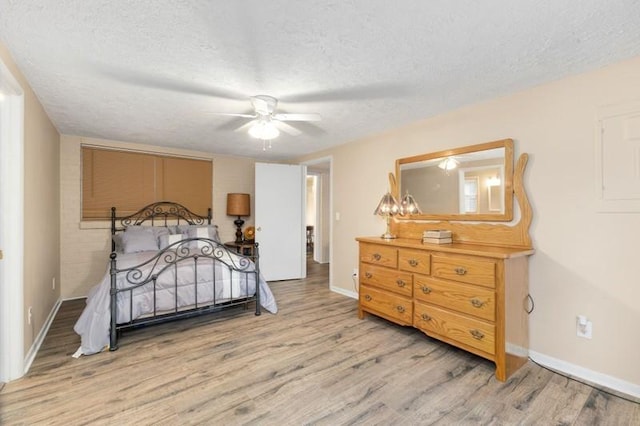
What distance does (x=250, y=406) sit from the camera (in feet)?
6.01

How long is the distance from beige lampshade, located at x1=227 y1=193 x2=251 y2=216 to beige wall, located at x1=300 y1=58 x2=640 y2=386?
3.75 m

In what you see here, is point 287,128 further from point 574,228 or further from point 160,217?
point 160,217

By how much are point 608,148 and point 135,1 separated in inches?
122

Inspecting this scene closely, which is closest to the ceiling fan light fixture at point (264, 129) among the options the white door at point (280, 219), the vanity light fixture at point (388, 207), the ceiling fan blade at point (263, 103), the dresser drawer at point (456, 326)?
the ceiling fan blade at point (263, 103)

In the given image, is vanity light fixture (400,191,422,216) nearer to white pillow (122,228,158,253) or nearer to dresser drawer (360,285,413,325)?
dresser drawer (360,285,413,325)

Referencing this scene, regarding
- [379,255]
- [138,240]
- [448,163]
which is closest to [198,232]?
[138,240]

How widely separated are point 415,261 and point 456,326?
637 mm

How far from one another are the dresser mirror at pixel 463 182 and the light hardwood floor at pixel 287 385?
129 cm

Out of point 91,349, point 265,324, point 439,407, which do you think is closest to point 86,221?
point 91,349

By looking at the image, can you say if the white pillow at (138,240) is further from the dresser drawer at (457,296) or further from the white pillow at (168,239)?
the dresser drawer at (457,296)

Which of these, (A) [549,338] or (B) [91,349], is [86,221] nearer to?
(B) [91,349]

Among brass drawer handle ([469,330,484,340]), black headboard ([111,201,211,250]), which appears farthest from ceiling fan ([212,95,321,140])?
black headboard ([111,201,211,250])

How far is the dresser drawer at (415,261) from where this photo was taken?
8.68ft

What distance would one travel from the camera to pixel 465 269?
234 centimetres
